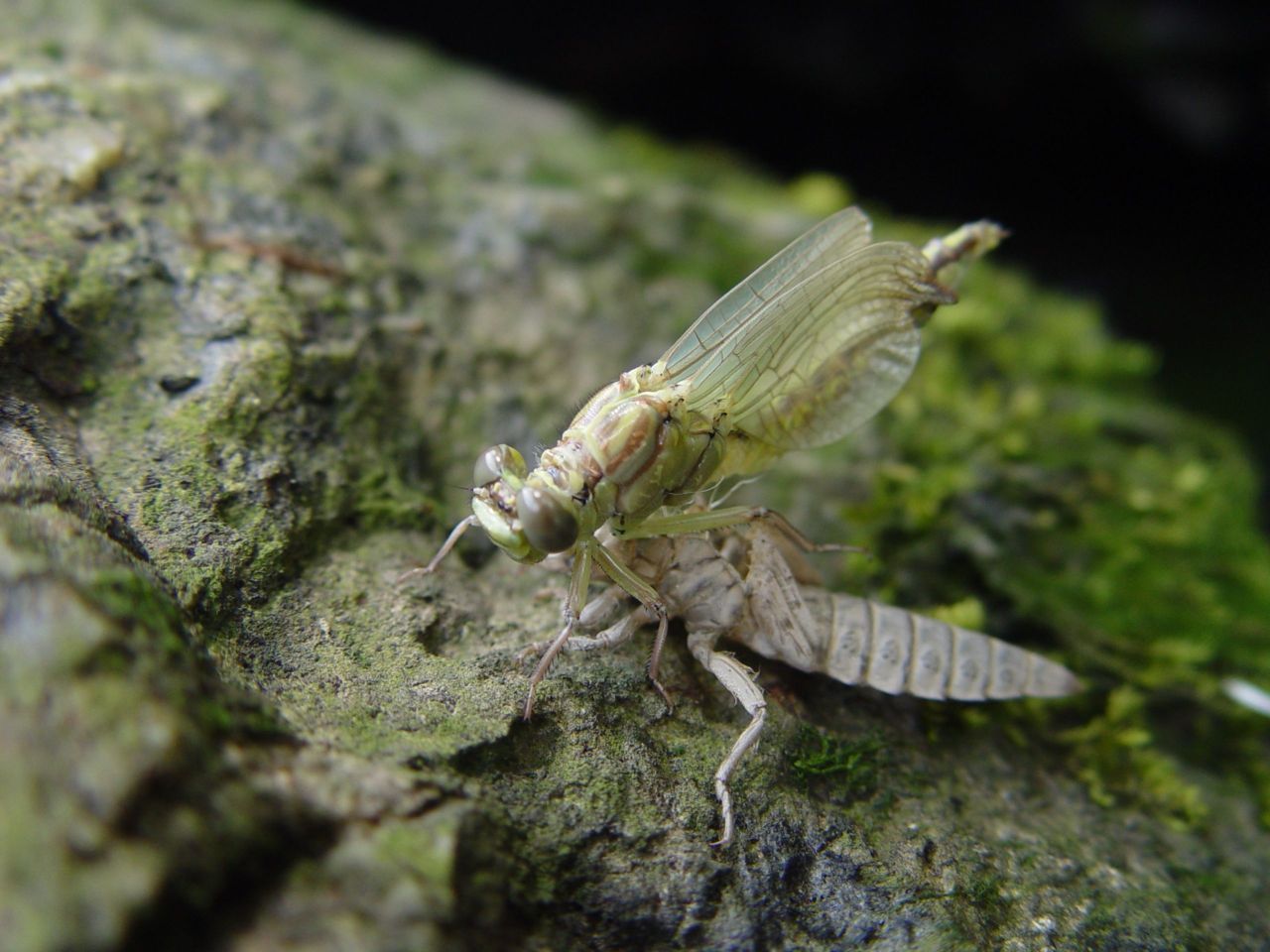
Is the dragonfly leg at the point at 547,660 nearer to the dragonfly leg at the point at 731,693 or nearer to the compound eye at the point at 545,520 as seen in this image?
the compound eye at the point at 545,520

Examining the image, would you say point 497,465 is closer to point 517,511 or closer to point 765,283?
→ point 517,511

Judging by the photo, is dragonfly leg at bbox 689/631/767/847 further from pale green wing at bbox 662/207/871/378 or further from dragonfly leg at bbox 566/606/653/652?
pale green wing at bbox 662/207/871/378

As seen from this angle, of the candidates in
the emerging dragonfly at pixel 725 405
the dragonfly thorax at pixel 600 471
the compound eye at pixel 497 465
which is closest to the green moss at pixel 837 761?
the emerging dragonfly at pixel 725 405

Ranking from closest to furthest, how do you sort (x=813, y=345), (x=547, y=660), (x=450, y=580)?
(x=547, y=660), (x=450, y=580), (x=813, y=345)

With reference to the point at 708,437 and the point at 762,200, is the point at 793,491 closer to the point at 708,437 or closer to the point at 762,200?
the point at 708,437

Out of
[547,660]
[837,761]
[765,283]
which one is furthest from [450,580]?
[765,283]

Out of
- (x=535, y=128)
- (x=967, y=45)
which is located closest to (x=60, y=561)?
(x=535, y=128)
